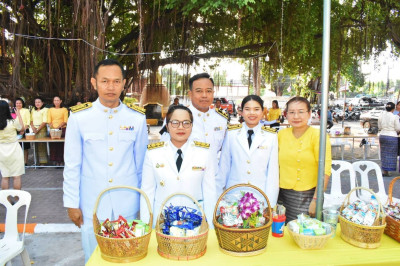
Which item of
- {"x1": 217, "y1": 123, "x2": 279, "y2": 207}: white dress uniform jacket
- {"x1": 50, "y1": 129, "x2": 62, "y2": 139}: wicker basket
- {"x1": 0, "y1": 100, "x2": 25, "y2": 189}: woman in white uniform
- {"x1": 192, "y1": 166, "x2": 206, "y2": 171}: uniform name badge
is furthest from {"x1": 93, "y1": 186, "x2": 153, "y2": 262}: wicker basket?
{"x1": 50, "y1": 129, "x2": 62, "y2": 139}: wicker basket

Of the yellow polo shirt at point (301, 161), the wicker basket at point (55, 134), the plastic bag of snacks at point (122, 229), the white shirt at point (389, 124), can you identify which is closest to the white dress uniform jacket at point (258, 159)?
the yellow polo shirt at point (301, 161)

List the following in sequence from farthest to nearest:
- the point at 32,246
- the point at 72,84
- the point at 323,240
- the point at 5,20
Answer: the point at 72,84, the point at 5,20, the point at 32,246, the point at 323,240

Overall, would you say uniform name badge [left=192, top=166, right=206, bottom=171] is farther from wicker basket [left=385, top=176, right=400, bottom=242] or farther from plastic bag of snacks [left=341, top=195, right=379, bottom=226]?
wicker basket [left=385, top=176, right=400, bottom=242]

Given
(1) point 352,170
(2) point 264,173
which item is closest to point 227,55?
(1) point 352,170

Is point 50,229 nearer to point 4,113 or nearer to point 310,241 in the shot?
point 4,113

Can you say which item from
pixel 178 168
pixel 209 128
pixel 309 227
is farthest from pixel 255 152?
pixel 309 227

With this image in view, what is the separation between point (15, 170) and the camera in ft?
14.9

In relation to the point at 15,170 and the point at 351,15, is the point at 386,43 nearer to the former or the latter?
the point at 351,15

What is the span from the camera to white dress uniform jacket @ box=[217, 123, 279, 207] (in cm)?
246

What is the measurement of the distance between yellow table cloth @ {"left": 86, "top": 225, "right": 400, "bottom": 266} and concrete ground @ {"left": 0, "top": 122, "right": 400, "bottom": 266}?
1849mm

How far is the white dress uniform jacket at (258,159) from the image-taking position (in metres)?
2.46

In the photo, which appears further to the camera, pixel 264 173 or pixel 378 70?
pixel 378 70

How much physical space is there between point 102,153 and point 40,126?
5.91m

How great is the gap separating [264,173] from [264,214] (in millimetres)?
746
